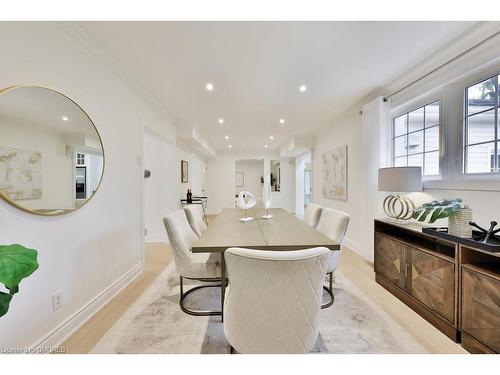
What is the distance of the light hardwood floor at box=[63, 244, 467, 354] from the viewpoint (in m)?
1.50

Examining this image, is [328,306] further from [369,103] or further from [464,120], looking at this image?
[369,103]

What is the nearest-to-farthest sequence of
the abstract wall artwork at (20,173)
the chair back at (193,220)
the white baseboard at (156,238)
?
the abstract wall artwork at (20,173), the chair back at (193,220), the white baseboard at (156,238)

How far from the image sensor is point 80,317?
1.71 m

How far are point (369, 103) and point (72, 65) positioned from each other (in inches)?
130

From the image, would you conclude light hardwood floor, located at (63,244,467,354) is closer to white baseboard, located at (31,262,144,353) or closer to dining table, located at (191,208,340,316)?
white baseboard, located at (31,262,144,353)

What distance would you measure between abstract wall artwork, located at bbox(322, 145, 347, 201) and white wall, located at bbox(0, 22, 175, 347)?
332 cm

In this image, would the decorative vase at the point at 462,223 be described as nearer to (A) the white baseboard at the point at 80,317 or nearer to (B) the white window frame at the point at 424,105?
(B) the white window frame at the point at 424,105

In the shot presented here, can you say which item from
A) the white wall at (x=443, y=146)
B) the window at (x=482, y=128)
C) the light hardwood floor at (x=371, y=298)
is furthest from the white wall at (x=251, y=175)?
the window at (x=482, y=128)

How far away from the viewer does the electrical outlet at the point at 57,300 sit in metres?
1.51

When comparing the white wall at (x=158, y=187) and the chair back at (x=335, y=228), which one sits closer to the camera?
the chair back at (x=335, y=228)

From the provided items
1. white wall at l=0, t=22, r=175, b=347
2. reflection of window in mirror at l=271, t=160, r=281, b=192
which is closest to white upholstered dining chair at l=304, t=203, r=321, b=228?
white wall at l=0, t=22, r=175, b=347

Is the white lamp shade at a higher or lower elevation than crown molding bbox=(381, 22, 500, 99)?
lower

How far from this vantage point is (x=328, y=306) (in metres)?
1.96
